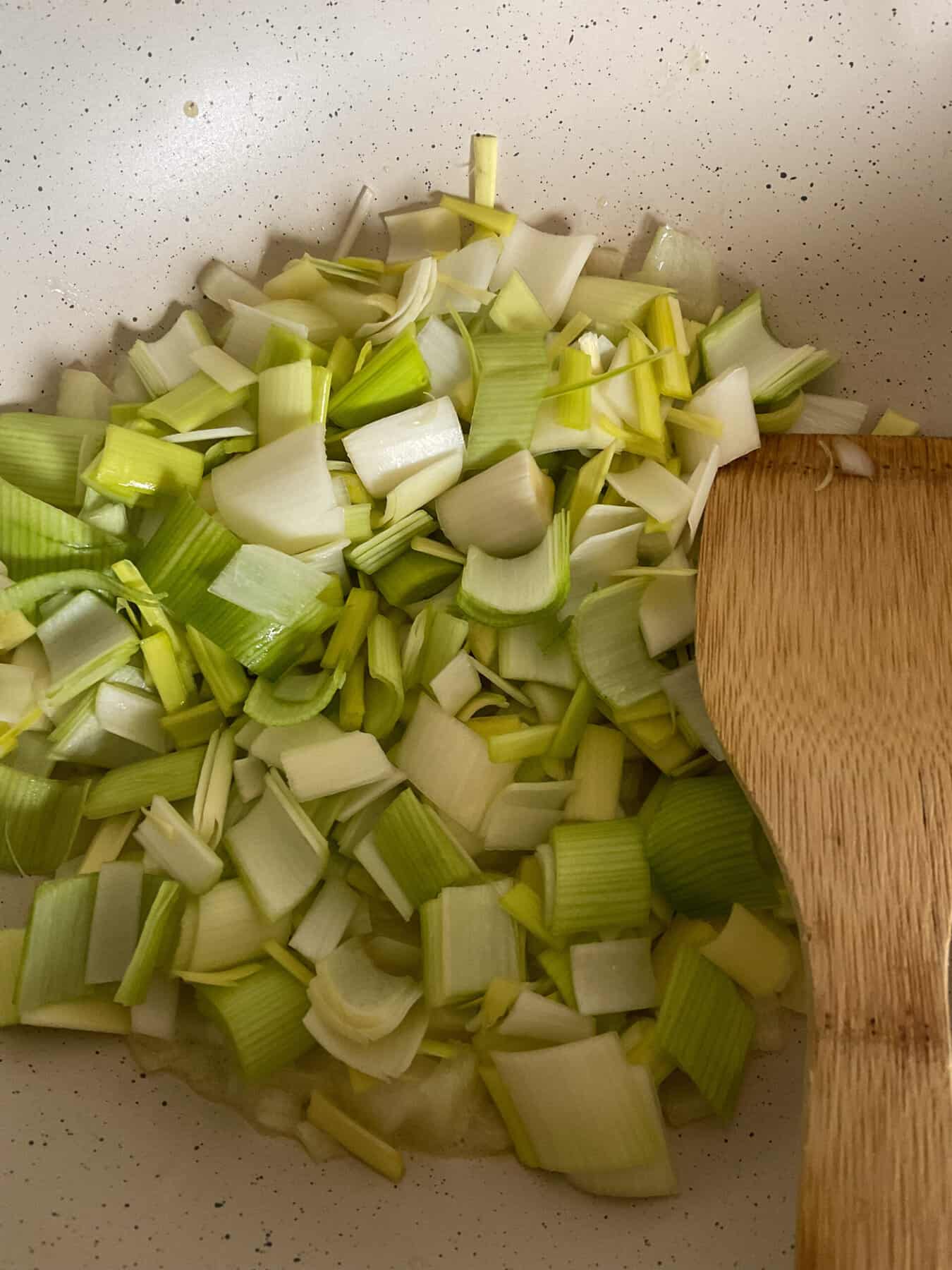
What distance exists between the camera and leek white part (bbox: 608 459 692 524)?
3.38 feet

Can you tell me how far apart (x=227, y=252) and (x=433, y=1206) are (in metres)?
0.97

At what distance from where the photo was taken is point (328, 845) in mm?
1024

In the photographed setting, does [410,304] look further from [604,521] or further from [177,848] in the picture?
[177,848]

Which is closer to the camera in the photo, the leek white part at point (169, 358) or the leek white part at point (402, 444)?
the leek white part at point (402, 444)

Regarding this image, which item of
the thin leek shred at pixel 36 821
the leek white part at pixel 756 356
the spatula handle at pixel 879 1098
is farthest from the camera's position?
the leek white part at pixel 756 356

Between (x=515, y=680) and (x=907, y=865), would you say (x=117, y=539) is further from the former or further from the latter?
(x=907, y=865)

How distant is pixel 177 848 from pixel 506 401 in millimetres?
516

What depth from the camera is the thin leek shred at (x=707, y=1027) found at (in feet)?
3.04

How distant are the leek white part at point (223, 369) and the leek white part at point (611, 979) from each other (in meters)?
0.63

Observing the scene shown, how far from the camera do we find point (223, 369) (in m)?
1.09

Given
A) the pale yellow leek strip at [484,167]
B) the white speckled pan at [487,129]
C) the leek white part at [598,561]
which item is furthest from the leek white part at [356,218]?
the leek white part at [598,561]

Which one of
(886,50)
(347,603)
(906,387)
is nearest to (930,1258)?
(347,603)

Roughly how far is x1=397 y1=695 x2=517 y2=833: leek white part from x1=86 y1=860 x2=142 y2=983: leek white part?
27cm

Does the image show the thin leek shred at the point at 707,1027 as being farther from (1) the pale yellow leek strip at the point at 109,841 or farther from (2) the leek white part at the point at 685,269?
(2) the leek white part at the point at 685,269
